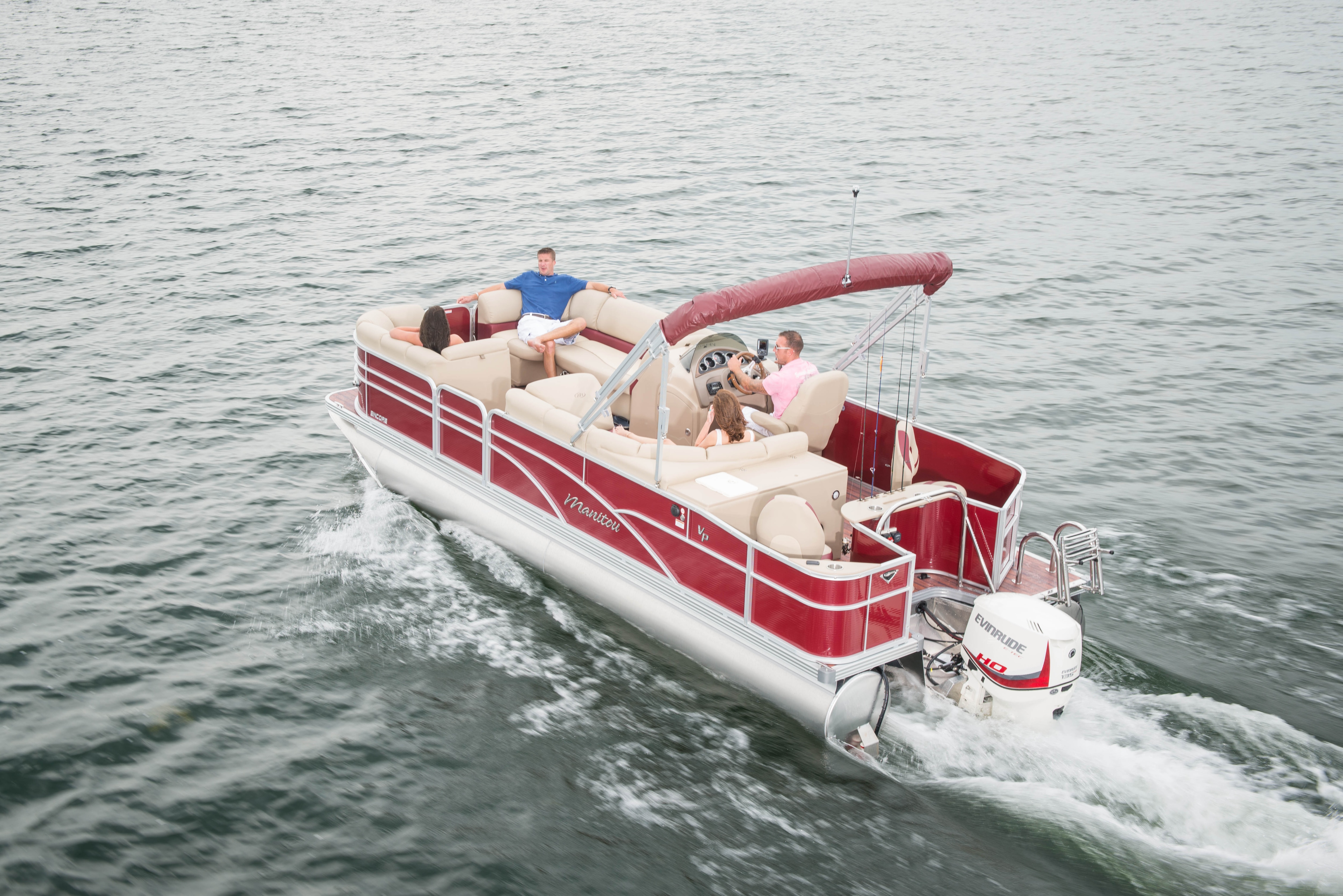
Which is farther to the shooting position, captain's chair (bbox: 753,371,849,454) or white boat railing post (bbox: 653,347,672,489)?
captain's chair (bbox: 753,371,849,454)

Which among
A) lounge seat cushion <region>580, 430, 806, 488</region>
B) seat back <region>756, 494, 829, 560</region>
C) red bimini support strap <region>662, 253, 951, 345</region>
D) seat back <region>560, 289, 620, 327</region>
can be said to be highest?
red bimini support strap <region>662, 253, 951, 345</region>

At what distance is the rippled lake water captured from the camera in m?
7.02

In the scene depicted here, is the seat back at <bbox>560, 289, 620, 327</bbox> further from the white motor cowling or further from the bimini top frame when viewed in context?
the white motor cowling

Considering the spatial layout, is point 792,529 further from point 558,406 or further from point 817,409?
point 558,406

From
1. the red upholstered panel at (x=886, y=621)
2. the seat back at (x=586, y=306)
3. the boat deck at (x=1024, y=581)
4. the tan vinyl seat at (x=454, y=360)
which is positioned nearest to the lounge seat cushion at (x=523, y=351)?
the tan vinyl seat at (x=454, y=360)

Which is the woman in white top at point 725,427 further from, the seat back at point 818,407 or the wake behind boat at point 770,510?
the seat back at point 818,407

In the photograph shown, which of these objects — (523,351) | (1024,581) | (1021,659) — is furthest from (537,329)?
(1021,659)

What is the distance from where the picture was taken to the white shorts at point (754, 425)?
30.8ft

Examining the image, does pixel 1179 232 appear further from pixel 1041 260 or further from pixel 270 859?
pixel 270 859

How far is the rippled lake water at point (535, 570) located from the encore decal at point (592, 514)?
838mm

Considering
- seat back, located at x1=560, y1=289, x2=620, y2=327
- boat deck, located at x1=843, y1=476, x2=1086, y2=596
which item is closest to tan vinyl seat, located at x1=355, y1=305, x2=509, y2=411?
seat back, located at x1=560, y1=289, x2=620, y2=327

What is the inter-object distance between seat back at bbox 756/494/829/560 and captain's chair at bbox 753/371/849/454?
117cm

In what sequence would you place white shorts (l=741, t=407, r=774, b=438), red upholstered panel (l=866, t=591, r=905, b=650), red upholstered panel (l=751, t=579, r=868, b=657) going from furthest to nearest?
white shorts (l=741, t=407, r=774, b=438) < red upholstered panel (l=866, t=591, r=905, b=650) < red upholstered panel (l=751, t=579, r=868, b=657)

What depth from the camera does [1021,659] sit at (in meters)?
7.30
